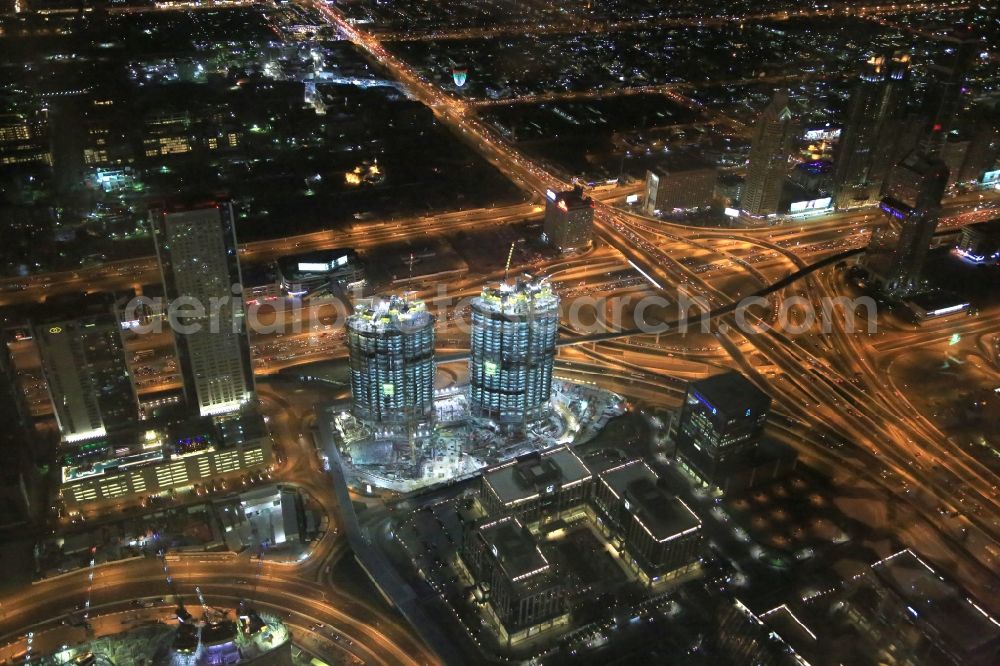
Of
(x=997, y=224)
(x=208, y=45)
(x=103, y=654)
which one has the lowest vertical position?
(x=103, y=654)

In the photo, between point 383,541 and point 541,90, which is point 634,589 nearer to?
point 383,541

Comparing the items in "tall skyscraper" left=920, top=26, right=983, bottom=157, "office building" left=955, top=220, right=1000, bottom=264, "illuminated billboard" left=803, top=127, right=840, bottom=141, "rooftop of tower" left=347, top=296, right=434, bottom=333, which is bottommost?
"office building" left=955, top=220, right=1000, bottom=264

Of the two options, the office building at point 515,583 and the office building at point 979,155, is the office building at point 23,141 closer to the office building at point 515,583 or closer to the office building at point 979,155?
the office building at point 515,583

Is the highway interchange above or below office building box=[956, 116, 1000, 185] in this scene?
below

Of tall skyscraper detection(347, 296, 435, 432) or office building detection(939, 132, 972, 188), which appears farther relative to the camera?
office building detection(939, 132, 972, 188)

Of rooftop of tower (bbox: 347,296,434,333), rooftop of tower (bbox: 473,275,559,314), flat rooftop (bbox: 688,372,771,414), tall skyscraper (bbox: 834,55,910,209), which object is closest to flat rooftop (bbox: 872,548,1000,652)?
flat rooftop (bbox: 688,372,771,414)

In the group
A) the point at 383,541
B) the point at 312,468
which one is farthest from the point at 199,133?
the point at 383,541

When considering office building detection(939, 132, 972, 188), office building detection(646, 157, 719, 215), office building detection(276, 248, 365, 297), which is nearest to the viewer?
office building detection(276, 248, 365, 297)

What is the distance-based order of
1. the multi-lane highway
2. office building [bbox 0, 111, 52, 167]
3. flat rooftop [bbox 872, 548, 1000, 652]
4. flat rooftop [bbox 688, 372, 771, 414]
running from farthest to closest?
office building [bbox 0, 111, 52, 167], the multi-lane highway, flat rooftop [bbox 688, 372, 771, 414], flat rooftop [bbox 872, 548, 1000, 652]

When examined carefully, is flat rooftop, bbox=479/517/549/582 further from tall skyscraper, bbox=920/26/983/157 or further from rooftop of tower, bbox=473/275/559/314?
tall skyscraper, bbox=920/26/983/157
